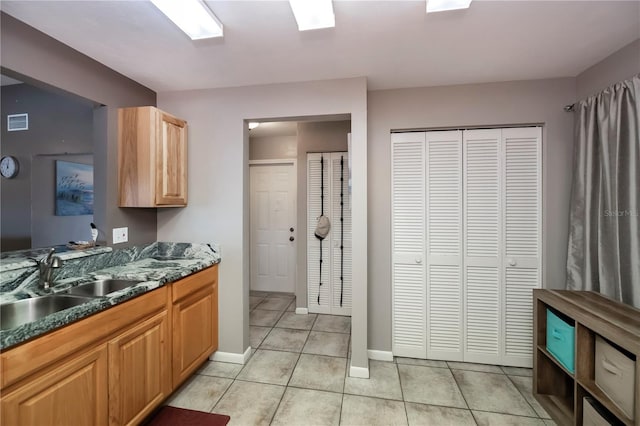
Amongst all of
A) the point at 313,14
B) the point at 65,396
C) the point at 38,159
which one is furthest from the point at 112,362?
the point at 38,159

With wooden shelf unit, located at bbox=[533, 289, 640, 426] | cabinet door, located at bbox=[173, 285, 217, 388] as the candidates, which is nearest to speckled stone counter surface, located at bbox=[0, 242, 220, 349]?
cabinet door, located at bbox=[173, 285, 217, 388]

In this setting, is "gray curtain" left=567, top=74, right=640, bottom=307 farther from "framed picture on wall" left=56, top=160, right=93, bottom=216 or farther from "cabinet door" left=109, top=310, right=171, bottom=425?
"framed picture on wall" left=56, top=160, right=93, bottom=216

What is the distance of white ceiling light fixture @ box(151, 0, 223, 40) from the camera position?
4.37 ft

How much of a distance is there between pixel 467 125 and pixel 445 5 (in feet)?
3.75

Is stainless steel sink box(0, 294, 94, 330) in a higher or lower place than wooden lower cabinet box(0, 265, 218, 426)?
higher

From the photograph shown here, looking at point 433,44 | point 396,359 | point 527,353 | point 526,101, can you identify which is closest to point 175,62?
point 433,44

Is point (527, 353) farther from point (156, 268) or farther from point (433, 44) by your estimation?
point (156, 268)

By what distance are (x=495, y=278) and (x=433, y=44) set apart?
1936 mm

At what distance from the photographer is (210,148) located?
236cm

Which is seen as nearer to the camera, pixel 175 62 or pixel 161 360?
pixel 161 360

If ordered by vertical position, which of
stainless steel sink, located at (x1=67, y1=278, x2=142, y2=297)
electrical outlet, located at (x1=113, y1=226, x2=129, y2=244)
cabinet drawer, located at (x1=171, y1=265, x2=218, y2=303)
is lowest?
cabinet drawer, located at (x1=171, y1=265, x2=218, y2=303)

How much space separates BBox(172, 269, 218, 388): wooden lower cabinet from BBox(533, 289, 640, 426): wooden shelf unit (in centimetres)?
250

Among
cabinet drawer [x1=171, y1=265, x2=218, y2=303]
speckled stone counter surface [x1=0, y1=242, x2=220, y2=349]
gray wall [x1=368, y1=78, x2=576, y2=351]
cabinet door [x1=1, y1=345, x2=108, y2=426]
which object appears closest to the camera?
cabinet door [x1=1, y1=345, x2=108, y2=426]

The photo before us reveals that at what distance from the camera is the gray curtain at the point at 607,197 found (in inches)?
64.0
